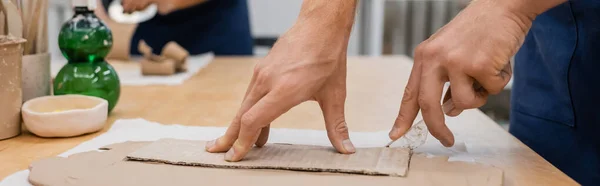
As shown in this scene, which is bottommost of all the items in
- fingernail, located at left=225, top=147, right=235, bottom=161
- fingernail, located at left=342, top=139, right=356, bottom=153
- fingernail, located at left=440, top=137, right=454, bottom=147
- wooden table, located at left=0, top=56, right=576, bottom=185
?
wooden table, located at left=0, top=56, right=576, bottom=185

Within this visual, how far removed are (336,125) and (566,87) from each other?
0.48m

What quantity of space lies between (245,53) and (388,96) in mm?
1007

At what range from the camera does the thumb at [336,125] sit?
29.0 inches

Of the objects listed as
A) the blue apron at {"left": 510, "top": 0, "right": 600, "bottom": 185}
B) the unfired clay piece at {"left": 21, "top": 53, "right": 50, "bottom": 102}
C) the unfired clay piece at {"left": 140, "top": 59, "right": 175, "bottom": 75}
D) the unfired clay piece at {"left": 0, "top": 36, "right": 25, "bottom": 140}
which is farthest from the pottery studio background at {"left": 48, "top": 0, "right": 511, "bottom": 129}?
the unfired clay piece at {"left": 0, "top": 36, "right": 25, "bottom": 140}

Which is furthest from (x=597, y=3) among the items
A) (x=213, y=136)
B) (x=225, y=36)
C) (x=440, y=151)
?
(x=225, y=36)

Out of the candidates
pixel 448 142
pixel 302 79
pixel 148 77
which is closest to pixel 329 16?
pixel 302 79

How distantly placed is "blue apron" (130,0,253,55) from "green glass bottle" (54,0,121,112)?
3.30 feet

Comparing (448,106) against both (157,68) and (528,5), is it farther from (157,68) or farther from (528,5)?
(157,68)

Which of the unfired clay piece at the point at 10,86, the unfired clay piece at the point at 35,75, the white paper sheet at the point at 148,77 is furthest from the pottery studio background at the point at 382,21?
the unfired clay piece at the point at 10,86

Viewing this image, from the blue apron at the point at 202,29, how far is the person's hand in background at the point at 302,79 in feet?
4.16

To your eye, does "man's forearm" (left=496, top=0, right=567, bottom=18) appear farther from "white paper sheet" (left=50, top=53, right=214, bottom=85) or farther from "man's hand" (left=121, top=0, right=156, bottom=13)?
"man's hand" (left=121, top=0, right=156, bottom=13)

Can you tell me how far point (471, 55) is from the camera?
0.69 metres

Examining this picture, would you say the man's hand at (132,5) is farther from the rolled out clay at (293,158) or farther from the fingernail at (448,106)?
the fingernail at (448,106)

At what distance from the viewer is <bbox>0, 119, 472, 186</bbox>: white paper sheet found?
81 centimetres
